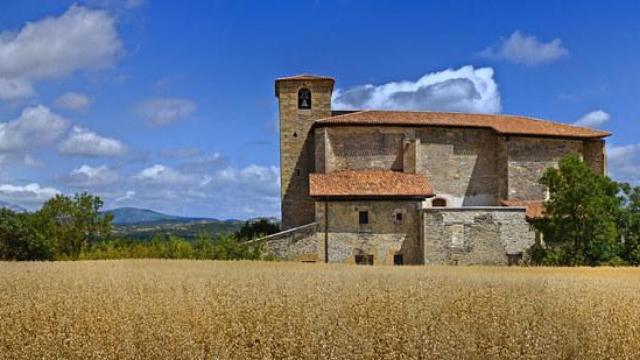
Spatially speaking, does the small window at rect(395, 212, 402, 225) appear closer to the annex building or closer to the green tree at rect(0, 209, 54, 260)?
the annex building

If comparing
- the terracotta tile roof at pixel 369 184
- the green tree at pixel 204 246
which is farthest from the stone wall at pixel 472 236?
the green tree at pixel 204 246

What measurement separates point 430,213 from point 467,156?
22.1 feet

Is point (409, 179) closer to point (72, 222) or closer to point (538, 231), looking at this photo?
point (538, 231)

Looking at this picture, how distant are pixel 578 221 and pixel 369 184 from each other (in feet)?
31.2

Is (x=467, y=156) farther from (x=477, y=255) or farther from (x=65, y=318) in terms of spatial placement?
(x=65, y=318)

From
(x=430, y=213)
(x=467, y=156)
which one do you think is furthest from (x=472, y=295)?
(x=467, y=156)

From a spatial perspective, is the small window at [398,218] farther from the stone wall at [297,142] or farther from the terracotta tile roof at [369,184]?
the stone wall at [297,142]

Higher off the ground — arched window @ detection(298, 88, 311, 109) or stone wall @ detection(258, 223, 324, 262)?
arched window @ detection(298, 88, 311, 109)

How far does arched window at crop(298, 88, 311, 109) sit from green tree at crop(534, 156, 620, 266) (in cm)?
1296

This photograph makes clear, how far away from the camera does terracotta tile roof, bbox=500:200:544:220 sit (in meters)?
31.3

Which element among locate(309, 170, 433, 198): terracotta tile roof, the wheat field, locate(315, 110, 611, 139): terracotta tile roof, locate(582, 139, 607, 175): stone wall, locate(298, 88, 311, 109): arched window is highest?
locate(298, 88, 311, 109): arched window

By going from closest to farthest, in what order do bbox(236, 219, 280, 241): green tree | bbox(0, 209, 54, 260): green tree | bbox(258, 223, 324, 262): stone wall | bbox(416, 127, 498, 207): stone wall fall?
bbox(258, 223, 324, 262): stone wall → bbox(0, 209, 54, 260): green tree → bbox(416, 127, 498, 207): stone wall → bbox(236, 219, 280, 241): green tree

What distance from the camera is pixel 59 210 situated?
3250 cm

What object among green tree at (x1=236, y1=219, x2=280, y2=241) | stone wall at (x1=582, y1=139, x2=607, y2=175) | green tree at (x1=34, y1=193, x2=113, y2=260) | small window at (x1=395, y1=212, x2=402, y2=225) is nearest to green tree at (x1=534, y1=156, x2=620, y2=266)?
small window at (x1=395, y1=212, x2=402, y2=225)
